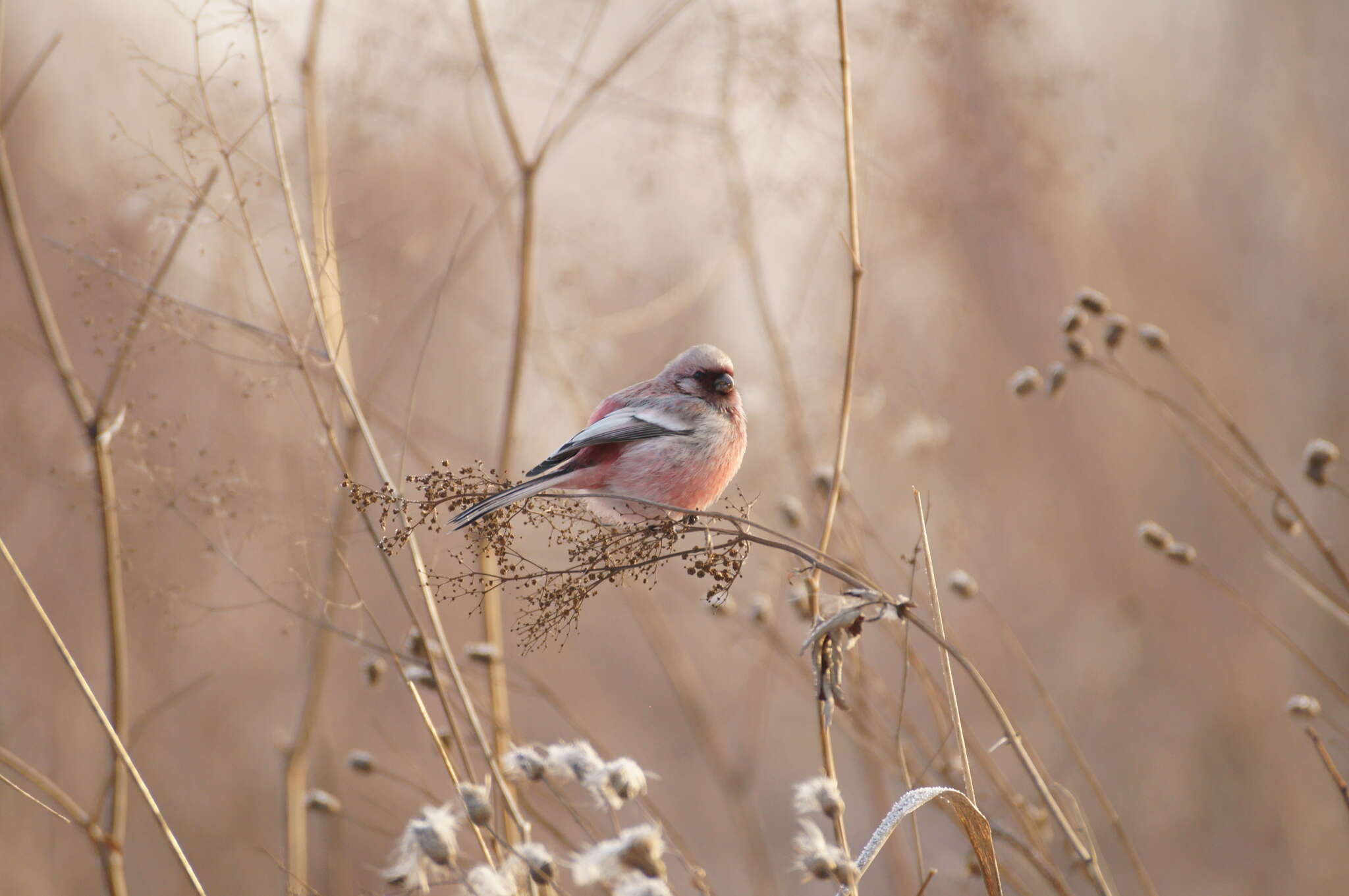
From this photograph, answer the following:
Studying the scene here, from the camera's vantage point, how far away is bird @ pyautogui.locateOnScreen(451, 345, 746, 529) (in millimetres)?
1728

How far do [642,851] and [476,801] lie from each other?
32 cm

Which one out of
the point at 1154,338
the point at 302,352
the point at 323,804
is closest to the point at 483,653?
the point at 323,804

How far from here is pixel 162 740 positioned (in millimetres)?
5035

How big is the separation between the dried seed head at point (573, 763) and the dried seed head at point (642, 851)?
0.41 feet

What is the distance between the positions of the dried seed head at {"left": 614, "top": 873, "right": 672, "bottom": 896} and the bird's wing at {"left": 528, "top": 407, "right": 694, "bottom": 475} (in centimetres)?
71

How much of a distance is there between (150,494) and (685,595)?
1.82 meters

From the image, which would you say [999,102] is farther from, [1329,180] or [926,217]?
[1329,180]

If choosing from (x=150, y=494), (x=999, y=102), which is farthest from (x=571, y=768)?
(x=999, y=102)

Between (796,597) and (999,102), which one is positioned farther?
(999,102)

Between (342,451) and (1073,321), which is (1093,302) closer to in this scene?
(1073,321)

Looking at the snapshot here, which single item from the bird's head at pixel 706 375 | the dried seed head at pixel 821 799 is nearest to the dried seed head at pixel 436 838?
the dried seed head at pixel 821 799

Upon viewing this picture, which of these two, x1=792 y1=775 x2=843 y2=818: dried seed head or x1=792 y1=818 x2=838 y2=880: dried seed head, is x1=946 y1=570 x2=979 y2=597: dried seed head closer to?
x1=792 y1=775 x2=843 y2=818: dried seed head

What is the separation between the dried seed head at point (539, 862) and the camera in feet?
3.89

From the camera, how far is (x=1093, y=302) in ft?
7.02
